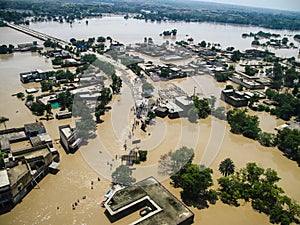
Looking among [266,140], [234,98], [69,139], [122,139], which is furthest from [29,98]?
[266,140]

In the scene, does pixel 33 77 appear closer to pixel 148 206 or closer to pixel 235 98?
pixel 235 98

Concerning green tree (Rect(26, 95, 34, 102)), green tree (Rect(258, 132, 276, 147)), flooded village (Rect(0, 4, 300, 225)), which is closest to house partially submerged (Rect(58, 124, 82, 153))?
flooded village (Rect(0, 4, 300, 225))

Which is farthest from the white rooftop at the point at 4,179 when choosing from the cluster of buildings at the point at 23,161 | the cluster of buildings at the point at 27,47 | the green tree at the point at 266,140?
the cluster of buildings at the point at 27,47

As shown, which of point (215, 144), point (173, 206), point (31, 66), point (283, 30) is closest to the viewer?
point (173, 206)

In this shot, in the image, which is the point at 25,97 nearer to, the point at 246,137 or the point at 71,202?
the point at 71,202

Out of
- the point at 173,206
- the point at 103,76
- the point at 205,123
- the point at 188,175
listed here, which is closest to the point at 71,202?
the point at 173,206

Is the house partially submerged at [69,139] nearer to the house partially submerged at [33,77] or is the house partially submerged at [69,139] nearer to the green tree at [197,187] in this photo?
the green tree at [197,187]

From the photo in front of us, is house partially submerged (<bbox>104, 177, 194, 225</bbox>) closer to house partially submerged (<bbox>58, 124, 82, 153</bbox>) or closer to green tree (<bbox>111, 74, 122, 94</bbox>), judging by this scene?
house partially submerged (<bbox>58, 124, 82, 153</bbox>)
